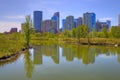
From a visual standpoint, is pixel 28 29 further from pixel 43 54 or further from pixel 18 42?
pixel 43 54

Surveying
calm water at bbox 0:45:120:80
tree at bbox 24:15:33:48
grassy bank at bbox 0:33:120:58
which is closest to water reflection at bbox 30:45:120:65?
calm water at bbox 0:45:120:80

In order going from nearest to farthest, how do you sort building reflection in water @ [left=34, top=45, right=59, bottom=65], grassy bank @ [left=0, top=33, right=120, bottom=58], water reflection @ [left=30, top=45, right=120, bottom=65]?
building reflection in water @ [left=34, top=45, right=59, bottom=65], water reflection @ [left=30, top=45, right=120, bottom=65], grassy bank @ [left=0, top=33, right=120, bottom=58]

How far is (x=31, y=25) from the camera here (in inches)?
2452

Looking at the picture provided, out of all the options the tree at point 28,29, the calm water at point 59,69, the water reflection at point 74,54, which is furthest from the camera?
the tree at point 28,29

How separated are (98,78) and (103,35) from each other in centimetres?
8910

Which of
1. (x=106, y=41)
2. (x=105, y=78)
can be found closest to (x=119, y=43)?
(x=106, y=41)

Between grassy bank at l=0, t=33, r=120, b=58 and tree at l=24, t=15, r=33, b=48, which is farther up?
tree at l=24, t=15, r=33, b=48

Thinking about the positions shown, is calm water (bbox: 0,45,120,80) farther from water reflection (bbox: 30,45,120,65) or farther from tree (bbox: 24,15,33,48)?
tree (bbox: 24,15,33,48)

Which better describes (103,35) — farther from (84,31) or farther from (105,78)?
(105,78)

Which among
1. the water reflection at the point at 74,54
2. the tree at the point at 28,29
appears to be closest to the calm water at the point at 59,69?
the water reflection at the point at 74,54

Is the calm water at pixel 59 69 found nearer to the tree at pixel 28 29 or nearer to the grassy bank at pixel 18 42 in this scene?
the grassy bank at pixel 18 42

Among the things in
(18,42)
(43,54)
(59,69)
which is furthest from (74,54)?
(18,42)

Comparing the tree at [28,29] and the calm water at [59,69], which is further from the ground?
the tree at [28,29]

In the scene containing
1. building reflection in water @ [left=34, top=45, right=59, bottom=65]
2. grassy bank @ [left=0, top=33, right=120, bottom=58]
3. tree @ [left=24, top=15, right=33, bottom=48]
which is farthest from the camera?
tree @ [left=24, top=15, right=33, bottom=48]
